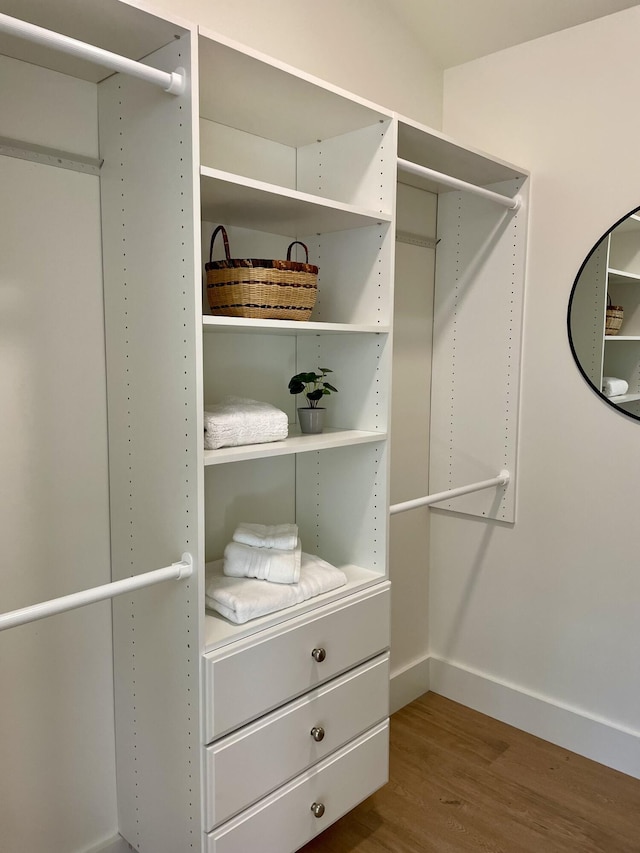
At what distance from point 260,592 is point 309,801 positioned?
0.57 metres

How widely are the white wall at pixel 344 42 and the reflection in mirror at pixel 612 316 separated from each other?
85cm

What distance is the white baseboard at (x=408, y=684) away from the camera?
8.45 feet

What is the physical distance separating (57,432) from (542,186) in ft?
5.85

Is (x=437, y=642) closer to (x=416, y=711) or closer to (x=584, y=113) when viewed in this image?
(x=416, y=711)

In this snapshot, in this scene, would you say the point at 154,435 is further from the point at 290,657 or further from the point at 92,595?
the point at 290,657

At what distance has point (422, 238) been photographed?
2.51 m

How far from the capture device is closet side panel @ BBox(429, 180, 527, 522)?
2400mm

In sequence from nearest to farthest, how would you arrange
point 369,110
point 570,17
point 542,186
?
1. point 369,110
2. point 570,17
3. point 542,186

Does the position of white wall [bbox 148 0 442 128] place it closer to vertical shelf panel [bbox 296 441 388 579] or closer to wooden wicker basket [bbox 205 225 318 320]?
wooden wicker basket [bbox 205 225 318 320]

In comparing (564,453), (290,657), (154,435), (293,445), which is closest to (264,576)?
(290,657)

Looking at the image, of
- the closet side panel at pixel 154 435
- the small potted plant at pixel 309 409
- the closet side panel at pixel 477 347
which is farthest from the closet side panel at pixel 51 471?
the closet side panel at pixel 477 347

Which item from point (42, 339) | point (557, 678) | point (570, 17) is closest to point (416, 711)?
point (557, 678)

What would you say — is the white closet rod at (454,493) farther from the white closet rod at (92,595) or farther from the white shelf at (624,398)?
the white closet rod at (92,595)

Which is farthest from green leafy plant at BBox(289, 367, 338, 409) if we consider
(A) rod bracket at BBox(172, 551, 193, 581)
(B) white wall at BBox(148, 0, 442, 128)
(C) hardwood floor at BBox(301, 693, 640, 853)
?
(C) hardwood floor at BBox(301, 693, 640, 853)
